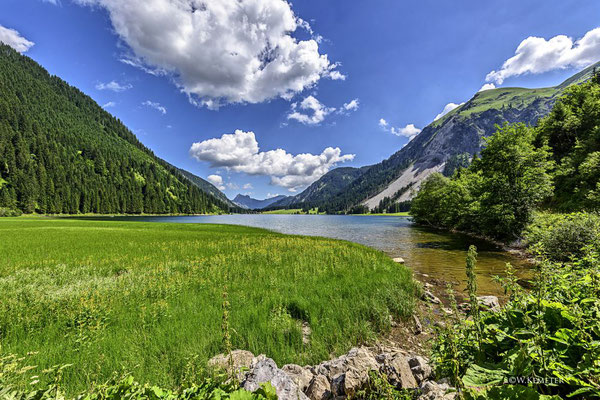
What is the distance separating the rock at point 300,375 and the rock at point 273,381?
613mm

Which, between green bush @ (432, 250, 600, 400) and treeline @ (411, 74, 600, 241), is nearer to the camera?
green bush @ (432, 250, 600, 400)

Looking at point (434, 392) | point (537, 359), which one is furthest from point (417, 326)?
point (537, 359)

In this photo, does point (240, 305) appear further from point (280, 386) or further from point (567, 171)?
point (567, 171)

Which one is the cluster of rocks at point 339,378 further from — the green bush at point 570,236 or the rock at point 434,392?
the green bush at point 570,236

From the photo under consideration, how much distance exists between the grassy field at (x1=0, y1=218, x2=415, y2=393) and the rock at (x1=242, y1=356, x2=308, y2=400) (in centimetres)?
116

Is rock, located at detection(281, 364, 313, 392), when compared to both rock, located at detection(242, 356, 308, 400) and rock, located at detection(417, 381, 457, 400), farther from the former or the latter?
rock, located at detection(417, 381, 457, 400)

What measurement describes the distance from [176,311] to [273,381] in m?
5.55

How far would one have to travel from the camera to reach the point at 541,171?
24.9m

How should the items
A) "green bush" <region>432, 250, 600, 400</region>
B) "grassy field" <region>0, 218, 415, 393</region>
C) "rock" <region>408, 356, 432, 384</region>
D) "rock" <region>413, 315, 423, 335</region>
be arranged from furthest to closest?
1. "rock" <region>413, 315, 423, 335</region>
2. "grassy field" <region>0, 218, 415, 393</region>
3. "rock" <region>408, 356, 432, 384</region>
4. "green bush" <region>432, 250, 600, 400</region>

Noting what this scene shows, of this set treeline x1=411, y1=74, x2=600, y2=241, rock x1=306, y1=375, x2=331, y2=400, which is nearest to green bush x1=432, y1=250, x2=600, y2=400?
rock x1=306, y1=375, x2=331, y2=400

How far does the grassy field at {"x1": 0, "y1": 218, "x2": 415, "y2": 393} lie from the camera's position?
5485 millimetres

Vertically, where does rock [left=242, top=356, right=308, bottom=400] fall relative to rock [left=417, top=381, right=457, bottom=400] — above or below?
below

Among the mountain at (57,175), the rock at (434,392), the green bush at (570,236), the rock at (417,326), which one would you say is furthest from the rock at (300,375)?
the mountain at (57,175)

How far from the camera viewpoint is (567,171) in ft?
95.0
